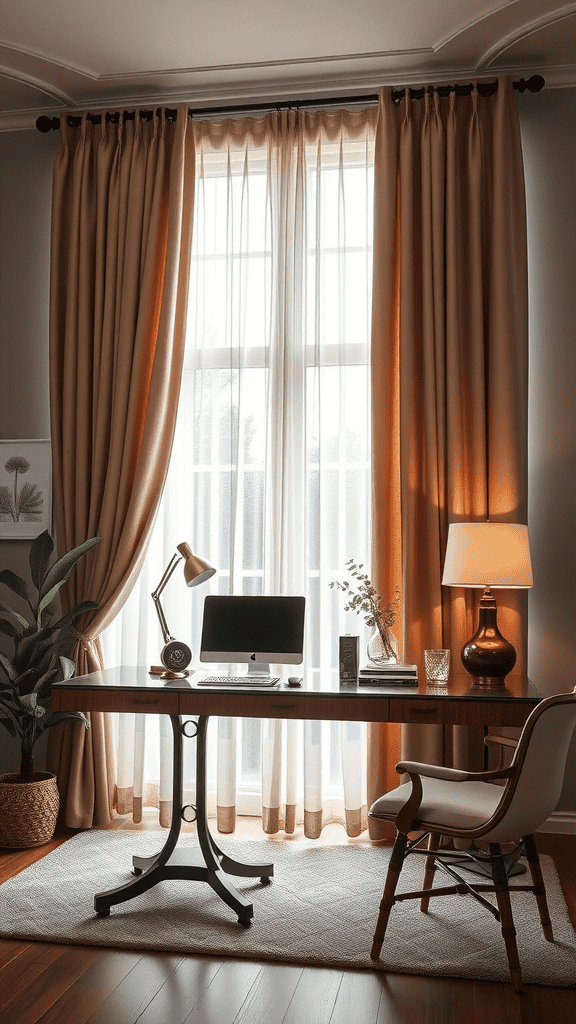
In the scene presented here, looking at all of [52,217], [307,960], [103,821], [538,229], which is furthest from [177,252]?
[307,960]

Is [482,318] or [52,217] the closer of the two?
[482,318]

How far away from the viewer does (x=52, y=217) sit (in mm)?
3990

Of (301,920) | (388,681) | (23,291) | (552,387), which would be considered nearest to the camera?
(301,920)

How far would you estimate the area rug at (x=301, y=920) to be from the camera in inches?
97.9

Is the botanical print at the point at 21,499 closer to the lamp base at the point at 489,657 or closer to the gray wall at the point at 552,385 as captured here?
the lamp base at the point at 489,657

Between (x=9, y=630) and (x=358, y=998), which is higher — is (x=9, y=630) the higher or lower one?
the higher one

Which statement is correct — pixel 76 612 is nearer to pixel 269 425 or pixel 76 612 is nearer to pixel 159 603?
pixel 159 603

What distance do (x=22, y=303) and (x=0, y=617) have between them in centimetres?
148

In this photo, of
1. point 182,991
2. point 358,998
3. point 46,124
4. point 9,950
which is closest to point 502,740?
point 358,998

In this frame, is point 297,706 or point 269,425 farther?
point 269,425

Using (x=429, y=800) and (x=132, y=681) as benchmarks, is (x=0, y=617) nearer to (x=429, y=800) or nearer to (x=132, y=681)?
(x=132, y=681)

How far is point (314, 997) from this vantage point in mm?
2289

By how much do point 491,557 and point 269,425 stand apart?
3.96 ft

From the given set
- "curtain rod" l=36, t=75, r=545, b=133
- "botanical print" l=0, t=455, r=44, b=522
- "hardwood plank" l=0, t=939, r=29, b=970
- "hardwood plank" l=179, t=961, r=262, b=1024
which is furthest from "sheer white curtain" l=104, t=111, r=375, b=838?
"hardwood plank" l=179, t=961, r=262, b=1024
